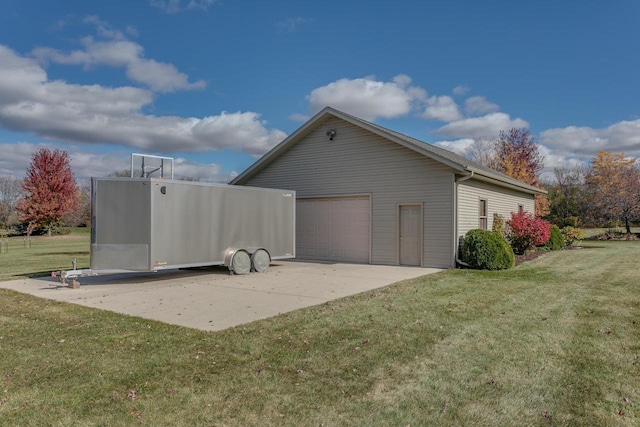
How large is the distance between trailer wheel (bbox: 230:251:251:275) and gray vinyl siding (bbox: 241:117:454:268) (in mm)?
4593

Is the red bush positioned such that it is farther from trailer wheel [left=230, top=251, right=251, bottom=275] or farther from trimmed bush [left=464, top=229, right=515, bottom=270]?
trailer wheel [left=230, top=251, right=251, bottom=275]

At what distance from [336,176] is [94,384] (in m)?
11.9

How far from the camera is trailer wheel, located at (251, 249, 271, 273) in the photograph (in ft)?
39.2

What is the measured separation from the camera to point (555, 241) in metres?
21.0

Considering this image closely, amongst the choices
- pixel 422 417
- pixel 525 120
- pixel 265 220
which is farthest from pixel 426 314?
pixel 525 120

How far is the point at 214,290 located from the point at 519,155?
33.7 metres

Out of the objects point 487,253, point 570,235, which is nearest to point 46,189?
point 487,253

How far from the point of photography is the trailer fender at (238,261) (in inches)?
445

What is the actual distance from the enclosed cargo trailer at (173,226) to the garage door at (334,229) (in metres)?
3.60

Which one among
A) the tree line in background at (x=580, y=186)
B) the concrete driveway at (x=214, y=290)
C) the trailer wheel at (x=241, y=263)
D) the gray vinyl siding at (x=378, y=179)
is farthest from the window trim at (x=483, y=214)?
the tree line in background at (x=580, y=186)

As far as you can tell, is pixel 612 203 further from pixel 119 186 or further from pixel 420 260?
pixel 119 186

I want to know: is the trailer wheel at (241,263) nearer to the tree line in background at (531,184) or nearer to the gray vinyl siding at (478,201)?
the gray vinyl siding at (478,201)

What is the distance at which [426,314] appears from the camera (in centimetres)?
662

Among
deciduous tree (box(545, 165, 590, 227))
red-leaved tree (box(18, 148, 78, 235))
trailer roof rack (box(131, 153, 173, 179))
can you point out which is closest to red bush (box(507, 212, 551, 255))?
trailer roof rack (box(131, 153, 173, 179))
